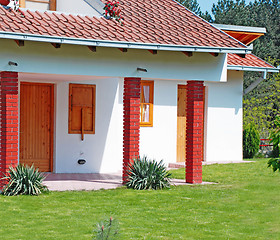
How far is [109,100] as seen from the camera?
17.1 metres

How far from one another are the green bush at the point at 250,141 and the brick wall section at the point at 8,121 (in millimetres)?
11906

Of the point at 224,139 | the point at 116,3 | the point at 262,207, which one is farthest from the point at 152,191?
the point at 224,139

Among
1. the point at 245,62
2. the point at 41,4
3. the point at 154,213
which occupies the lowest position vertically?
the point at 154,213

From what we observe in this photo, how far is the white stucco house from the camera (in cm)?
1242

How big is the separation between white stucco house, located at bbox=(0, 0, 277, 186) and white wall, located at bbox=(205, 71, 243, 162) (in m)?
0.03

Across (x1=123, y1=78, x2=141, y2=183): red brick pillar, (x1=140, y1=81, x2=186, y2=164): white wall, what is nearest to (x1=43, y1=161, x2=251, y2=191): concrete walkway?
(x1=123, y1=78, x2=141, y2=183): red brick pillar

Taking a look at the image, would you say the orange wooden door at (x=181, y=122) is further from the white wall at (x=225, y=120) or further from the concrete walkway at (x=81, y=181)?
the concrete walkway at (x=81, y=181)

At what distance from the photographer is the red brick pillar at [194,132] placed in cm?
1416

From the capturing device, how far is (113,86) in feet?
56.1

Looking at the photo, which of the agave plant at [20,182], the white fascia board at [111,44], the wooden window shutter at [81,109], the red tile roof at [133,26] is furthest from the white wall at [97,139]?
the agave plant at [20,182]

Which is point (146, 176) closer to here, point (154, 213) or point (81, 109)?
point (154, 213)

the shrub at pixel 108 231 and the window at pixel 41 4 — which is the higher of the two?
the window at pixel 41 4

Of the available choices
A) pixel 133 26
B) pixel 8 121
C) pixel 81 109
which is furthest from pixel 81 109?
pixel 8 121

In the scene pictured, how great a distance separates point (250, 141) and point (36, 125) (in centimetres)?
916
